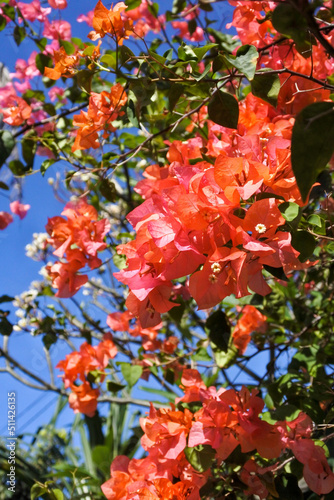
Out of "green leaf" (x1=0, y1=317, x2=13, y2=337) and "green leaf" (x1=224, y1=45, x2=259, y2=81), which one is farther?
"green leaf" (x1=0, y1=317, x2=13, y2=337)

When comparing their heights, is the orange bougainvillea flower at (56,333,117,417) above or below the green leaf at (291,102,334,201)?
above

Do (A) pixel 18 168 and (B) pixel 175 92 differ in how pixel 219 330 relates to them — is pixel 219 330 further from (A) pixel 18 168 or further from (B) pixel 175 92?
(A) pixel 18 168

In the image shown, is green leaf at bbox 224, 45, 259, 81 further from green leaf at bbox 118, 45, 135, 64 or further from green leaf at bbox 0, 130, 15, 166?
green leaf at bbox 0, 130, 15, 166

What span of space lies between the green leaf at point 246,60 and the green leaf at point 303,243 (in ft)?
0.68

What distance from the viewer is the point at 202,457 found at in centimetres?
77

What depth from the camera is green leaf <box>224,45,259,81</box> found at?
1.99 ft

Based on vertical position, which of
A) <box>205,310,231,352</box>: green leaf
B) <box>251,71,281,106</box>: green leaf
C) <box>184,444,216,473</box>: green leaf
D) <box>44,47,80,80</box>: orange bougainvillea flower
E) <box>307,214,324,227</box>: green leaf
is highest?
<box>44,47,80,80</box>: orange bougainvillea flower

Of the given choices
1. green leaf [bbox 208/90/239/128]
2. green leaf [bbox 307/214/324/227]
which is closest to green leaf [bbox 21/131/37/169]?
green leaf [bbox 208/90/239/128]

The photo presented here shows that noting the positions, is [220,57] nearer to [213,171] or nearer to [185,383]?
[213,171]

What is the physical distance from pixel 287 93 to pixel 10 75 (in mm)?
955

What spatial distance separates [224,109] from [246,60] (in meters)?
0.07

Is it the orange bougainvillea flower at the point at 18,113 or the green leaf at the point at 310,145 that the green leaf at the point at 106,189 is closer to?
the orange bougainvillea flower at the point at 18,113

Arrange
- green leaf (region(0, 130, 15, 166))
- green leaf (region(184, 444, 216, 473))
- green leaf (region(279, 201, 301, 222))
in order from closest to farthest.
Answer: green leaf (region(279, 201, 301, 222)) < green leaf (region(184, 444, 216, 473)) < green leaf (region(0, 130, 15, 166))

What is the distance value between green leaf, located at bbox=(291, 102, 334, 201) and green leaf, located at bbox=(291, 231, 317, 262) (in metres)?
0.24
